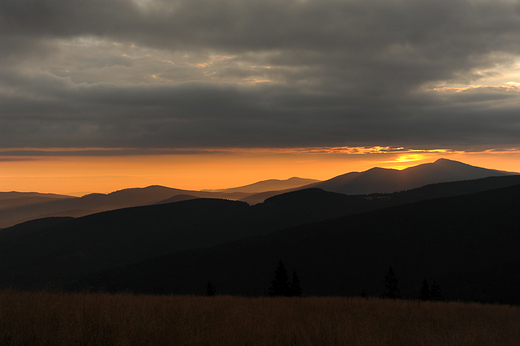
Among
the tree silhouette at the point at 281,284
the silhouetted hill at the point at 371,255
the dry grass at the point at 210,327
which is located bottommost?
the silhouetted hill at the point at 371,255

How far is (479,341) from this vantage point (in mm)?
7465

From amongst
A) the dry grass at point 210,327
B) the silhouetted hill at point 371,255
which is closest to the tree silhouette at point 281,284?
the dry grass at point 210,327

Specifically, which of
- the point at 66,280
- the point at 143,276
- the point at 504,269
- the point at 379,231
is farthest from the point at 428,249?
the point at 66,280

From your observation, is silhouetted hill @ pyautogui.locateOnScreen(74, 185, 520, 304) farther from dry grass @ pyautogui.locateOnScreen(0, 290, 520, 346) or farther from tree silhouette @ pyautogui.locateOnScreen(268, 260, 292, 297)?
dry grass @ pyautogui.locateOnScreen(0, 290, 520, 346)

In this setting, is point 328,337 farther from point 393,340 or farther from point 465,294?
point 465,294

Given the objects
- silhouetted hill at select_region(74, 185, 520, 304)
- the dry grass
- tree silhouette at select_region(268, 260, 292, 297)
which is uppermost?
the dry grass

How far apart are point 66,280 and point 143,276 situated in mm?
64392

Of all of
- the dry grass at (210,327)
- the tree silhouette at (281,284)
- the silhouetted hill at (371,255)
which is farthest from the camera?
the silhouetted hill at (371,255)

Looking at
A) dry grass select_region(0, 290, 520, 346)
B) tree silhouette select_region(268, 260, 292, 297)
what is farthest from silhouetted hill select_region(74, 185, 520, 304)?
dry grass select_region(0, 290, 520, 346)

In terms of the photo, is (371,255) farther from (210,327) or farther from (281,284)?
(210,327)

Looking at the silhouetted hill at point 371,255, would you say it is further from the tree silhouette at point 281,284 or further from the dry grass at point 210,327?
the dry grass at point 210,327

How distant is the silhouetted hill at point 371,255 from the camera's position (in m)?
121

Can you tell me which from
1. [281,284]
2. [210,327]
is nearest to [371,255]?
[281,284]

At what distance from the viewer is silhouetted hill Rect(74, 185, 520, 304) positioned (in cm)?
12094
